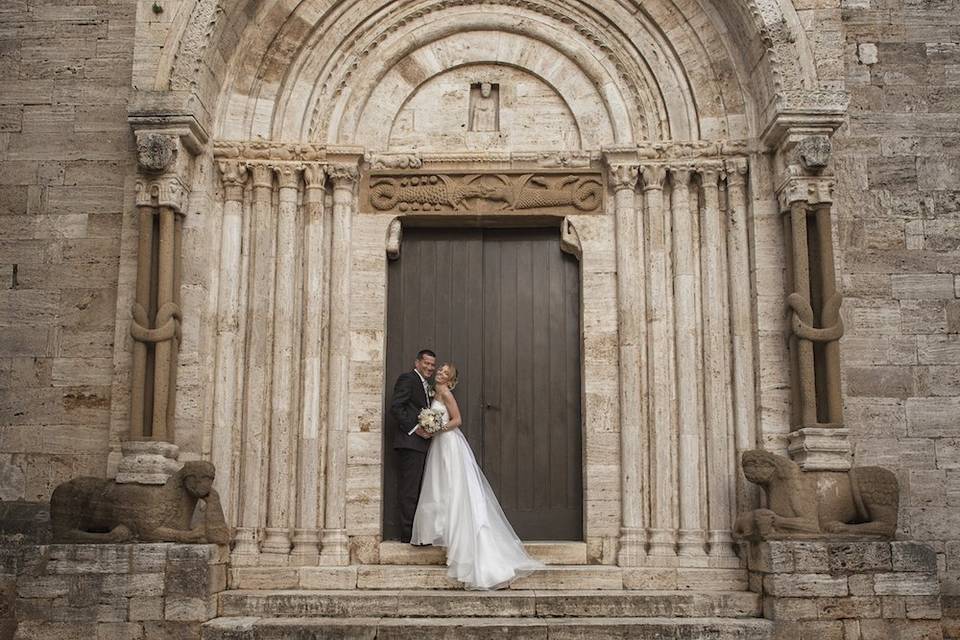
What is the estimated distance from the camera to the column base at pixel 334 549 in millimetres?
8133

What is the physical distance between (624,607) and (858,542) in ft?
5.69

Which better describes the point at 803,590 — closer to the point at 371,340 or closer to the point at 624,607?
the point at 624,607

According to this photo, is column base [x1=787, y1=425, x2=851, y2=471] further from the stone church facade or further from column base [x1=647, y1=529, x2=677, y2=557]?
column base [x1=647, y1=529, x2=677, y2=557]

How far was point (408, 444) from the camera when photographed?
8.51m

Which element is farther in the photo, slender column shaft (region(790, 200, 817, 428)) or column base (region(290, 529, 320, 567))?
column base (region(290, 529, 320, 567))

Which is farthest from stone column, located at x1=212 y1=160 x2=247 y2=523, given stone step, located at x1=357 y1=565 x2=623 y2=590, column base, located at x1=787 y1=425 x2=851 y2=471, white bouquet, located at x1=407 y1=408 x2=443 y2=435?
column base, located at x1=787 y1=425 x2=851 y2=471

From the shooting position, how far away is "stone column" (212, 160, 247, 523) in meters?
8.27

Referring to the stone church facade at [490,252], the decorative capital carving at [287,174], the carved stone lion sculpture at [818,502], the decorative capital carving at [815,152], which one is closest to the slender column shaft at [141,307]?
the stone church facade at [490,252]

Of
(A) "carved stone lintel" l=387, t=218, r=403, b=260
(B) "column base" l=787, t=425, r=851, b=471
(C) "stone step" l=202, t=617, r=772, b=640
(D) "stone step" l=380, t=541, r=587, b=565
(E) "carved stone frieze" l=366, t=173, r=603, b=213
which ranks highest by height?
(E) "carved stone frieze" l=366, t=173, r=603, b=213

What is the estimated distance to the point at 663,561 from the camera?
26.5ft

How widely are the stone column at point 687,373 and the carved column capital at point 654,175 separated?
89mm

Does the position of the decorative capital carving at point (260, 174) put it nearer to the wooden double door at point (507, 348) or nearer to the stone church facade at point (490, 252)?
the stone church facade at point (490, 252)

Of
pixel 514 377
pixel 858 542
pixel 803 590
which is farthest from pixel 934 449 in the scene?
pixel 514 377

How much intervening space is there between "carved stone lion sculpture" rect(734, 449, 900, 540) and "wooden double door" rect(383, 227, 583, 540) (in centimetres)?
172
